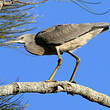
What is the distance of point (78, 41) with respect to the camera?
2891 millimetres

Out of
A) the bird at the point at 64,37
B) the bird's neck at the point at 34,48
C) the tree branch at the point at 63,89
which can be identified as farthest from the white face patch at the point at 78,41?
the tree branch at the point at 63,89

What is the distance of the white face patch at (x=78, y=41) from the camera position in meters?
2.88

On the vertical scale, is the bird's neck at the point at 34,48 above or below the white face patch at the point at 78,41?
below

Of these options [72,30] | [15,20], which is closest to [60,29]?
[72,30]

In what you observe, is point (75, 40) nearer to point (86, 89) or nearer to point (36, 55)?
point (36, 55)

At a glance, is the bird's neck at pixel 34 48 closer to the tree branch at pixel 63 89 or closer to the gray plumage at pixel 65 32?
the gray plumage at pixel 65 32

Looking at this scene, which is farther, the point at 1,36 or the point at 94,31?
the point at 94,31

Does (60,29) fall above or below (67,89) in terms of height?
above

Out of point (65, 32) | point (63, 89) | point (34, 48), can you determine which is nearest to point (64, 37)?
point (65, 32)

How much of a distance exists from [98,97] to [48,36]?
0.92 m

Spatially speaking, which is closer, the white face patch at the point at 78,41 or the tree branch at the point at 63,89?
the tree branch at the point at 63,89

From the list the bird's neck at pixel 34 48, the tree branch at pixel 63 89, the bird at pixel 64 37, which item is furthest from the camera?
the bird's neck at pixel 34 48

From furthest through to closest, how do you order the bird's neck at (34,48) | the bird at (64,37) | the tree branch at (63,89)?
the bird's neck at (34,48)
the bird at (64,37)
the tree branch at (63,89)

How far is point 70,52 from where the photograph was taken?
119 inches
